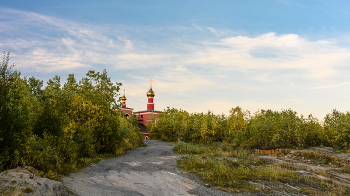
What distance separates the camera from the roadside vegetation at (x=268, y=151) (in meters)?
12.9

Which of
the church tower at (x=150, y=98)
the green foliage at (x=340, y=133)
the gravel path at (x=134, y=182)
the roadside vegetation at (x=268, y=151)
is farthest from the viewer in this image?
the church tower at (x=150, y=98)

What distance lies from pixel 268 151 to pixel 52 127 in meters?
20.0

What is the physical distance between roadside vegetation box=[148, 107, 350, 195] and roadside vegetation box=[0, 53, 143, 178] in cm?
717

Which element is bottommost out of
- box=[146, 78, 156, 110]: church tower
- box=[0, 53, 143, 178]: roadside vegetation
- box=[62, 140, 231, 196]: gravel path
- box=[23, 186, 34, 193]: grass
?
box=[62, 140, 231, 196]: gravel path

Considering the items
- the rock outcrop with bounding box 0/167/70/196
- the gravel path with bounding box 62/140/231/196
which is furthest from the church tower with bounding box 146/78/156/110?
the rock outcrop with bounding box 0/167/70/196

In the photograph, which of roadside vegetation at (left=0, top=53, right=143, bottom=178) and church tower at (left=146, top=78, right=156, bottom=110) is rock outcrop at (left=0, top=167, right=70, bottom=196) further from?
church tower at (left=146, top=78, right=156, bottom=110)

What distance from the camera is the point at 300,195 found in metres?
10.8

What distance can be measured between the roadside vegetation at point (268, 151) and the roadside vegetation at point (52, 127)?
717 cm

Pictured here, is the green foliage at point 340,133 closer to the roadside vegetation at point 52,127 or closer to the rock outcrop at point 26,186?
the roadside vegetation at point 52,127

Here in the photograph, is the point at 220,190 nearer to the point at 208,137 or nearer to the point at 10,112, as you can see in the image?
the point at 10,112

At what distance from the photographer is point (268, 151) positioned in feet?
86.0

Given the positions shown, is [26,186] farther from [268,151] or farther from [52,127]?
[268,151]

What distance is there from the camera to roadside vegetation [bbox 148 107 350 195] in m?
12.9

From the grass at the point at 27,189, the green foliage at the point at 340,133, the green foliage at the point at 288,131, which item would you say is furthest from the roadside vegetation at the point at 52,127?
the green foliage at the point at 340,133
